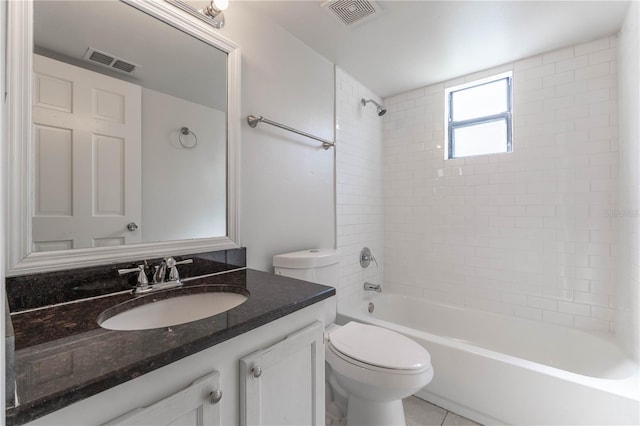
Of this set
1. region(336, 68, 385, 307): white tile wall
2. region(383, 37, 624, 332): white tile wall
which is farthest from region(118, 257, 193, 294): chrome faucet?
region(383, 37, 624, 332): white tile wall

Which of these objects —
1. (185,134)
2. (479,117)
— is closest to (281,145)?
(185,134)

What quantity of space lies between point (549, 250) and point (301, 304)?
81.7 inches

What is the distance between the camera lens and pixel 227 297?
3.84 ft

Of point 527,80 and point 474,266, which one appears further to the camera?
point 474,266

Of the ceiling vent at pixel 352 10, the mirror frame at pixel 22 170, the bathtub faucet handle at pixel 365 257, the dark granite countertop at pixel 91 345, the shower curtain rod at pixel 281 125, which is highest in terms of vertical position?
the ceiling vent at pixel 352 10

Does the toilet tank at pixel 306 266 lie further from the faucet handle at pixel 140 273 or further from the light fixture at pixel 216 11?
the light fixture at pixel 216 11

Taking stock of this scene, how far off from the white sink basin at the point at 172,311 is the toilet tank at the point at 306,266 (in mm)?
521

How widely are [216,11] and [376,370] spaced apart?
1.86 m

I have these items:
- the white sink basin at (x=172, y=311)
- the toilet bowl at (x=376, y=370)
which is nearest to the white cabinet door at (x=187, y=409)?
the white sink basin at (x=172, y=311)

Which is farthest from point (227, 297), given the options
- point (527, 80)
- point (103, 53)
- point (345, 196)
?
point (527, 80)

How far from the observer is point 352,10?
64.7 inches

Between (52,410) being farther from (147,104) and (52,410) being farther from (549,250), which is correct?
(549,250)

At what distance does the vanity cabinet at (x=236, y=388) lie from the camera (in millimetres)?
592

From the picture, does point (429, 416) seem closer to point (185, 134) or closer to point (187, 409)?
point (187, 409)
